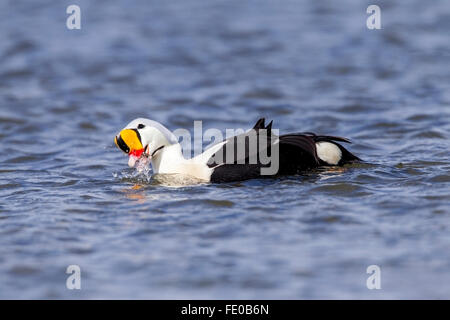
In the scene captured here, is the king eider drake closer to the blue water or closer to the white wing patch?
the white wing patch

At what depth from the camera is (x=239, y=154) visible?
23.9ft

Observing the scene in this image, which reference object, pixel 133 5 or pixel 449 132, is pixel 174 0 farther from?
pixel 449 132

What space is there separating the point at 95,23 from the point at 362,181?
36.0 feet

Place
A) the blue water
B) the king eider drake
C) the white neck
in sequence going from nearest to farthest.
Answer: the blue water, the king eider drake, the white neck

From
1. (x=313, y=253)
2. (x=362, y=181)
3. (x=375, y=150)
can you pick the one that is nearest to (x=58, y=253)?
(x=313, y=253)

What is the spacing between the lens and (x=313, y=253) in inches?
223

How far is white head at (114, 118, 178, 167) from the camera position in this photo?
7590mm

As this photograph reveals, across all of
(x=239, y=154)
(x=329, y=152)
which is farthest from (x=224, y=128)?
(x=239, y=154)

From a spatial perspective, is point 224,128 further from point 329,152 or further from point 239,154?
point 239,154

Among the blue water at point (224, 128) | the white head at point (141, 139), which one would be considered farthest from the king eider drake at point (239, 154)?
the blue water at point (224, 128)

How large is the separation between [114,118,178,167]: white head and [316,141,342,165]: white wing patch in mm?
1540

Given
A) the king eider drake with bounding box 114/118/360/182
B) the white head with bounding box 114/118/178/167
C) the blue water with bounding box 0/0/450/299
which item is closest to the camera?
the blue water with bounding box 0/0/450/299

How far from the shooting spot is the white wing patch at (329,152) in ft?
25.2

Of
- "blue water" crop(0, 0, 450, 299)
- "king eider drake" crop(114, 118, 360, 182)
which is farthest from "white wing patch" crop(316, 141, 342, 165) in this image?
"blue water" crop(0, 0, 450, 299)
